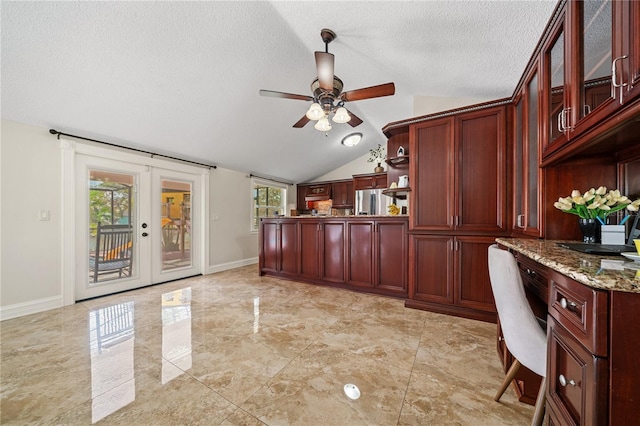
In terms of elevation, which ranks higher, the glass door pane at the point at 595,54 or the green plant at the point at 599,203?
the glass door pane at the point at 595,54

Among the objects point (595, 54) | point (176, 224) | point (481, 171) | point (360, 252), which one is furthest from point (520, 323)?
point (176, 224)

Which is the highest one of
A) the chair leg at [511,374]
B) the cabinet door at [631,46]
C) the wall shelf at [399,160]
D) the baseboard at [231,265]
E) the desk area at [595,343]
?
the wall shelf at [399,160]

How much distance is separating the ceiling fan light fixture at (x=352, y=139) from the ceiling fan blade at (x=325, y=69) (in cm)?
356

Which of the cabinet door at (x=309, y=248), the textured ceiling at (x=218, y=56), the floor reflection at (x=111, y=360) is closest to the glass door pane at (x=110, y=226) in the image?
the textured ceiling at (x=218, y=56)

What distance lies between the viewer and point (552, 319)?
0.90 meters

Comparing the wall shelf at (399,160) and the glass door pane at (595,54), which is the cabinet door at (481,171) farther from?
the glass door pane at (595,54)

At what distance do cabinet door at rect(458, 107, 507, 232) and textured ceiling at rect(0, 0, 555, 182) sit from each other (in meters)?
0.47

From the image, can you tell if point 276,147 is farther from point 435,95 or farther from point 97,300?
point 97,300


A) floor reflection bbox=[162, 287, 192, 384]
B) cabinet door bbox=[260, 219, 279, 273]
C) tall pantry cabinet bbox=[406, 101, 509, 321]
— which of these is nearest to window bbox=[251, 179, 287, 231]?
cabinet door bbox=[260, 219, 279, 273]

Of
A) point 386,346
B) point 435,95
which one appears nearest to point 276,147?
point 435,95

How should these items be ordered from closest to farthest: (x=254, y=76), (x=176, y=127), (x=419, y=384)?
1. (x=419, y=384)
2. (x=254, y=76)
3. (x=176, y=127)

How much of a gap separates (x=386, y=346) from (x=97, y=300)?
3.70 m

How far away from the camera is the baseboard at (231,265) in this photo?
4.76m

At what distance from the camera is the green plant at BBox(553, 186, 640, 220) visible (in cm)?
114
